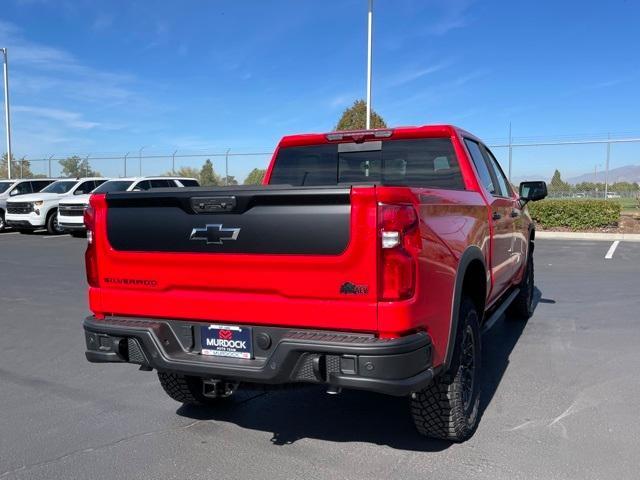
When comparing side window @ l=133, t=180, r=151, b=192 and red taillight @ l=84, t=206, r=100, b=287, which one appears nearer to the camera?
red taillight @ l=84, t=206, r=100, b=287

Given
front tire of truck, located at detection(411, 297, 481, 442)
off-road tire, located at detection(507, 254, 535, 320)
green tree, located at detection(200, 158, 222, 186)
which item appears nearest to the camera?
front tire of truck, located at detection(411, 297, 481, 442)

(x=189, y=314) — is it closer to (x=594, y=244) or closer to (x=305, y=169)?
(x=305, y=169)

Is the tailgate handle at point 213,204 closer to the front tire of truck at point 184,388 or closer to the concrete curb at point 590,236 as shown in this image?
the front tire of truck at point 184,388

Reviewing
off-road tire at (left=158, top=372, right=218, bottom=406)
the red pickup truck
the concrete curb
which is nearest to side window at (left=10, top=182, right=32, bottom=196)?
the concrete curb

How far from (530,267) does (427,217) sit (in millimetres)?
4494

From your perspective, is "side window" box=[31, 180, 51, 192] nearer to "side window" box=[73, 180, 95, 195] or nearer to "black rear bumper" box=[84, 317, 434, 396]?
"side window" box=[73, 180, 95, 195]

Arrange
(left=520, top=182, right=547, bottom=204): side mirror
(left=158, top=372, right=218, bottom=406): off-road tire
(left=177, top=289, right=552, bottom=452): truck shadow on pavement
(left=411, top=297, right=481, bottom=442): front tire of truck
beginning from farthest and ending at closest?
(left=520, top=182, right=547, bottom=204): side mirror → (left=158, top=372, right=218, bottom=406): off-road tire → (left=177, top=289, right=552, bottom=452): truck shadow on pavement → (left=411, top=297, right=481, bottom=442): front tire of truck

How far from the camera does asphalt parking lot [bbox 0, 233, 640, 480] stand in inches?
127

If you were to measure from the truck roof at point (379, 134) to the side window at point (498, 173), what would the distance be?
50cm

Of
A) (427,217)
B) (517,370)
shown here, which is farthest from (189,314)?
(517,370)

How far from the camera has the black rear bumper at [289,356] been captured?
275cm

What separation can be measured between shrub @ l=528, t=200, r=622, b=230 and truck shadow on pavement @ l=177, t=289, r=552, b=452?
14685mm

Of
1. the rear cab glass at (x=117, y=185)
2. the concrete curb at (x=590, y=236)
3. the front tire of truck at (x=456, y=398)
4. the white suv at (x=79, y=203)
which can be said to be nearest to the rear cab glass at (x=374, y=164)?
the front tire of truck at (x=456, y=398)

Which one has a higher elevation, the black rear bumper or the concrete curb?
the black rear bumper
